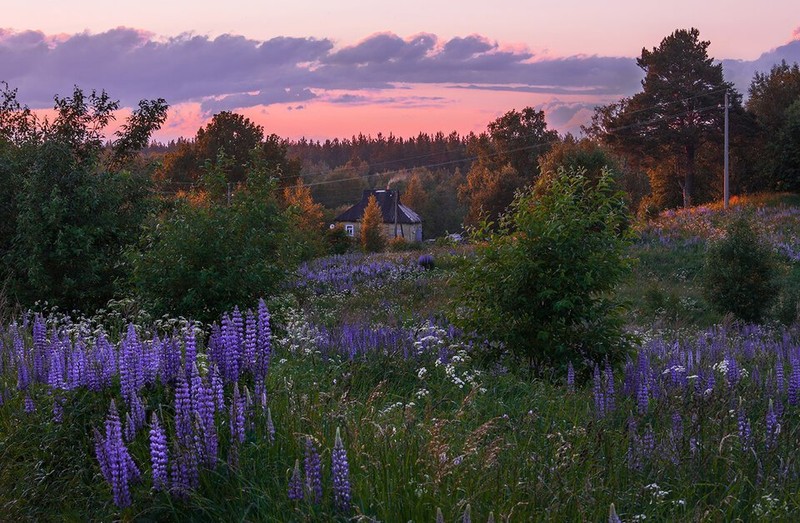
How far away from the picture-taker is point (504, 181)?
203ft

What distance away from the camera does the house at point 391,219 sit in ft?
276

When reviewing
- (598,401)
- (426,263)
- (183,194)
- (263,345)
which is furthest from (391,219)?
(263,345)

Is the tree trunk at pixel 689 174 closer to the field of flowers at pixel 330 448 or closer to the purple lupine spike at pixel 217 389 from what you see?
the field of flowers at pixel 330 448

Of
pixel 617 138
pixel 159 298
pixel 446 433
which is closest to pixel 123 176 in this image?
pixel 159 298

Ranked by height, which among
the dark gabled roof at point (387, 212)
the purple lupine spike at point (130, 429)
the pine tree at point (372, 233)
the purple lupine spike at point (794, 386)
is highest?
the purple lupine spike at point (130, 429)

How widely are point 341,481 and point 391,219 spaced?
82725 mm

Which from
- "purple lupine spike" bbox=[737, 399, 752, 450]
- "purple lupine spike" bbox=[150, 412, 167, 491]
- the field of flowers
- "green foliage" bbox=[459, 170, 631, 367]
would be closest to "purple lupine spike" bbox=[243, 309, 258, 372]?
the field of flowers

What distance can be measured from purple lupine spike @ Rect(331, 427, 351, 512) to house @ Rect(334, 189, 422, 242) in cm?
7752

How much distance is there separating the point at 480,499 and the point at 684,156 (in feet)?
185

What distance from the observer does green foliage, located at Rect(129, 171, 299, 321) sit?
11.2 m

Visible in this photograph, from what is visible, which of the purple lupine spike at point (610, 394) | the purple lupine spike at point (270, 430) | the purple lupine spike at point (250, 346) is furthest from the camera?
the purple lupine spike at point (610, 394)

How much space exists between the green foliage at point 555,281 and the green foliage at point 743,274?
10407 millimetres

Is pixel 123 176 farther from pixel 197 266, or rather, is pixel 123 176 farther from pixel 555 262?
pixel 555 262

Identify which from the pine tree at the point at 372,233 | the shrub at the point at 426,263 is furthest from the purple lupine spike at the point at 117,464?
the pine tree at the point at 372,233
